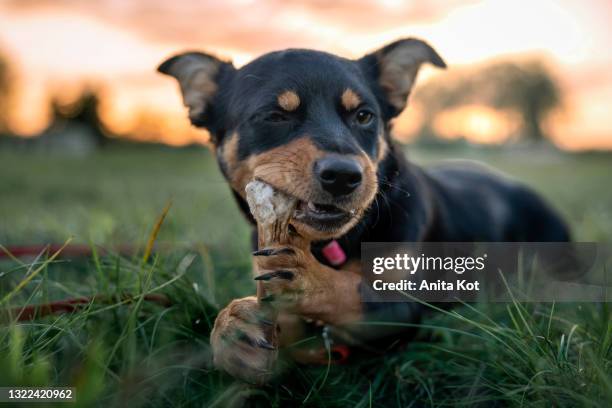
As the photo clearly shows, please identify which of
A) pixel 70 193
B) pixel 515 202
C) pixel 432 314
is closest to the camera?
pixel 432 314

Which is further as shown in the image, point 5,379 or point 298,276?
point 298,276

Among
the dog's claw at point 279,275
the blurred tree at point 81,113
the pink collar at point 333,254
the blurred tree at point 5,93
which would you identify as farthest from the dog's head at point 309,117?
the blurred tree at point 81,113

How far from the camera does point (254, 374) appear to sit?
6.43ft

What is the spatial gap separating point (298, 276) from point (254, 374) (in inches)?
15.1

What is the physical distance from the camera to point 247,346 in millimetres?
1975

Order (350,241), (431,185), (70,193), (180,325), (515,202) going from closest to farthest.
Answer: (180,325) → (350,241) → (431,185) → (515,202) → (70,193)

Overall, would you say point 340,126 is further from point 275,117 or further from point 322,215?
point 322,215

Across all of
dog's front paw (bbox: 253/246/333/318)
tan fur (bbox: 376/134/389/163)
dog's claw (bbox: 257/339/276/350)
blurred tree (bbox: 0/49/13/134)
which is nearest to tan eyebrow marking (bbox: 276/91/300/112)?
tan fur (bbox: 376/134/389/163)

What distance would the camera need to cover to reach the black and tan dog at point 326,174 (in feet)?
6.70

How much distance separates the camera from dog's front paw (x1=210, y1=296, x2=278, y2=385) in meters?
1.96

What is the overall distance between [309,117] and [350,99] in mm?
307

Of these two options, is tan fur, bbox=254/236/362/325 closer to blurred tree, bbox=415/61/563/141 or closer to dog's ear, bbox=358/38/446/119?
dog's ear, bbox=358/38/446/119

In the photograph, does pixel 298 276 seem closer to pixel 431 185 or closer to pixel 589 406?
pixel 589 406

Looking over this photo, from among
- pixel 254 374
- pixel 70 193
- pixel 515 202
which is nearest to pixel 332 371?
pixel 254 374
